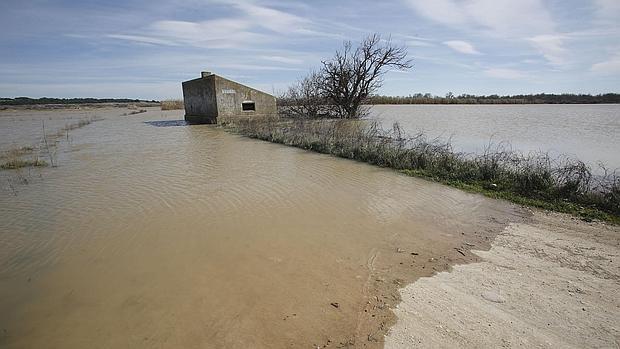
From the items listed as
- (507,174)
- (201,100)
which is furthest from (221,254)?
(201,100)

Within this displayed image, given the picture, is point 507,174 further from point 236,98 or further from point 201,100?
point 201,100

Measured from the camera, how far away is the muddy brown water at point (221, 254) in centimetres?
311

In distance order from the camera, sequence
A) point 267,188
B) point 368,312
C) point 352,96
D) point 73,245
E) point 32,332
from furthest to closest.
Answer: point 352,96 → point 267,188 → point 73,245 → point 368,312 → point 32,332

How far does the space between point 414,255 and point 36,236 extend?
17.9 feet

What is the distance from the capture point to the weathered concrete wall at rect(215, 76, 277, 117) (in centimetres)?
2259

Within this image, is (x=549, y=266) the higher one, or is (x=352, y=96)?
(x=352, y=96)

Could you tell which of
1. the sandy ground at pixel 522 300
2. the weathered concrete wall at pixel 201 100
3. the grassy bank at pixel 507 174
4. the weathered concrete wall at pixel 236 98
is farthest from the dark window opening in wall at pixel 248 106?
the sandy ground at pixel 522 300

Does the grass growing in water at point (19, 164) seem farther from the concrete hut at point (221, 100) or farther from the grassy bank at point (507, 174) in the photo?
the concrete hut at point (221, 100)

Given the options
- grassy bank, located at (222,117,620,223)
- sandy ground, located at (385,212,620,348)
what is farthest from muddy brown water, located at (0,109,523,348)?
grassy bank, located at (222,117,620,223)

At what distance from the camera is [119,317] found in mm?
3244

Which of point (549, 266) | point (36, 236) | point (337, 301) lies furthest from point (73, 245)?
point (549, 266)

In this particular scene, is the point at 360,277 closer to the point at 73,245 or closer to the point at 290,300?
the point at 290,300

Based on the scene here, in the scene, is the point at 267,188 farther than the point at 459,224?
Yes

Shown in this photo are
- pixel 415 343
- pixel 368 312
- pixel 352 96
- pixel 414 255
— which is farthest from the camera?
pixel 352 96
